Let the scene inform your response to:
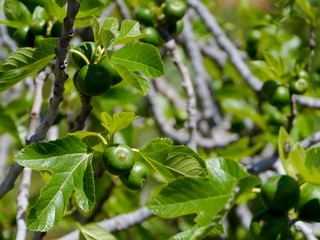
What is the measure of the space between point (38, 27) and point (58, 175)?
0.63 metres

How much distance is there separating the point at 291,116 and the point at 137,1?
1.10m

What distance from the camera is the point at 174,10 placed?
96.3 inches

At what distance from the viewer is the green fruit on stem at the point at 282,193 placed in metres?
1.67

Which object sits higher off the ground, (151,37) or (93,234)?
(151,37)

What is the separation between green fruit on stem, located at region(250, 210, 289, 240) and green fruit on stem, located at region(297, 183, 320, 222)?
45 millimetres

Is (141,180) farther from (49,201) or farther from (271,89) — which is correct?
(271,89)

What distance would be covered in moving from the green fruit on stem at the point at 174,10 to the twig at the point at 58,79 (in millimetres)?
762

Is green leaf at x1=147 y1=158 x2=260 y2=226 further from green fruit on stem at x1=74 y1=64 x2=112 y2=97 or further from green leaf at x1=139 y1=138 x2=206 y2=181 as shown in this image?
green fruit on stem at x1=74 y1=64 x2=112 y2=97

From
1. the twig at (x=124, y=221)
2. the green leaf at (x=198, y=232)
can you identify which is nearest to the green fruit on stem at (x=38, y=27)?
the twig at (x=124, y=221)

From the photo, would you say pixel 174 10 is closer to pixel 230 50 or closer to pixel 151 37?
pixel 151 37

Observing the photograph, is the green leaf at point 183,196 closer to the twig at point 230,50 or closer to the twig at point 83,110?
the twig at point 83,110

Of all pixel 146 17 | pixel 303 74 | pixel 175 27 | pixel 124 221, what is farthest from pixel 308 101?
pixel 124 221

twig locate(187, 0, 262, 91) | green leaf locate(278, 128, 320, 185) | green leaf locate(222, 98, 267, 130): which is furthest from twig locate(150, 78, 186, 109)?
green leaf locate(278, 128, 320, 185)

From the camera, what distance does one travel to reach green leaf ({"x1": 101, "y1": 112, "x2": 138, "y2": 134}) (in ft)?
5.72
